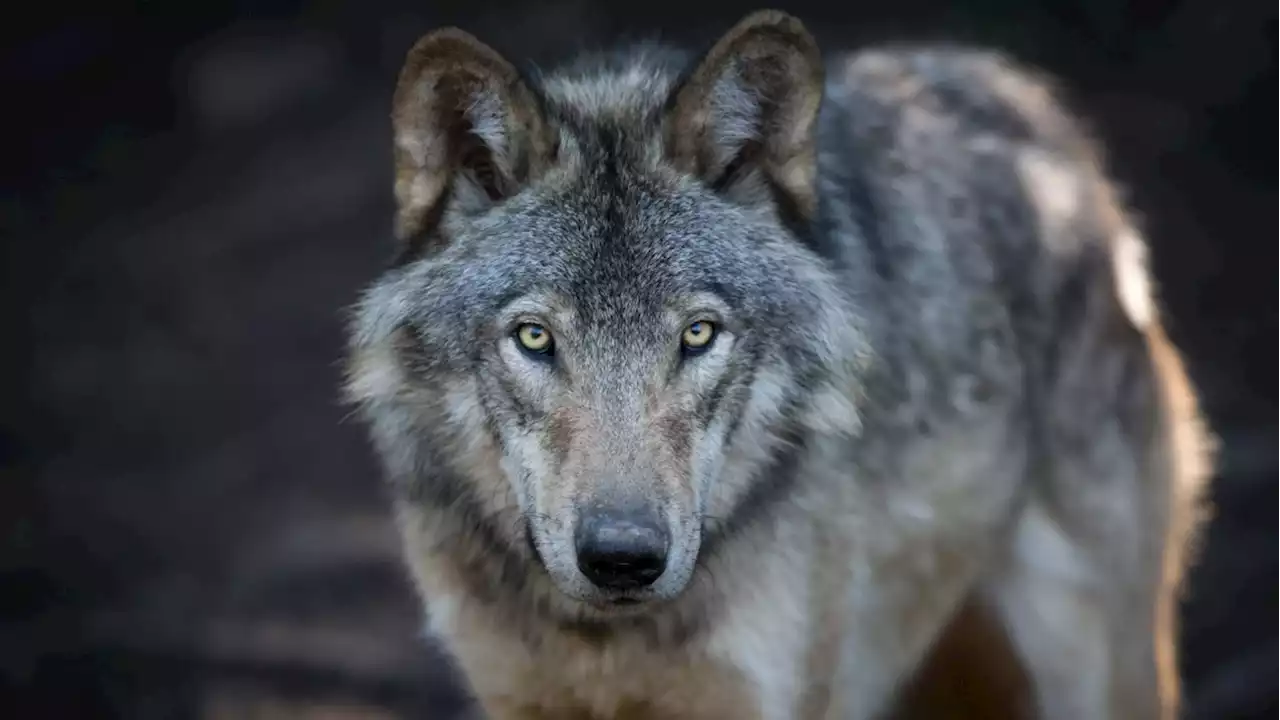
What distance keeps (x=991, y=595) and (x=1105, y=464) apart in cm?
56

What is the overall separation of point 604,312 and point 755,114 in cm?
64

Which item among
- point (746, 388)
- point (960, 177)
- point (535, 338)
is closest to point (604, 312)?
point (535, 338)

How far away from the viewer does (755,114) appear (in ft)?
11.3

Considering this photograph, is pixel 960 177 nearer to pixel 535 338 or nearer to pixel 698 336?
pixel 698 336

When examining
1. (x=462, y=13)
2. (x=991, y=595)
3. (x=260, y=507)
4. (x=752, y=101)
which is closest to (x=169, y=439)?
(x=260, y=507)

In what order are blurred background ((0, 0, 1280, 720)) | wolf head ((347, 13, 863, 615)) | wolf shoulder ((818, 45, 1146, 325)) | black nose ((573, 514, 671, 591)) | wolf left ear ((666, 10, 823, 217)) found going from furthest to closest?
1. blurred background ((0, 0, 1280, 720))
2. wolf shoulder ((818, 45, 1146, 325))
3. wolf left ear ((666, 10, 823, 217))
4. wolf head ((347, 13, 863, 615))
5. black nose ((573, 514, 671, 591))

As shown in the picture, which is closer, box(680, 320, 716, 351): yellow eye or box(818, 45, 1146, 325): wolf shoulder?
box(680, 320, 716, 351): yellow eye

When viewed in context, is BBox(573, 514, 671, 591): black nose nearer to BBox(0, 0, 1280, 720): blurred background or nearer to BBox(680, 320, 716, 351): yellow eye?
BBox(680, 320, 716, 351): yellow eye

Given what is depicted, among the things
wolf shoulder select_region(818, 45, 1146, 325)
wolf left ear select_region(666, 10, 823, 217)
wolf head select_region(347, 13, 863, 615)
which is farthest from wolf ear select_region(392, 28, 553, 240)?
wolf shoulder select_region(818, 45, 1146, 325)

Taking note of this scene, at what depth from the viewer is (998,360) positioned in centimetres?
439

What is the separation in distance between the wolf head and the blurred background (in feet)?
11.1

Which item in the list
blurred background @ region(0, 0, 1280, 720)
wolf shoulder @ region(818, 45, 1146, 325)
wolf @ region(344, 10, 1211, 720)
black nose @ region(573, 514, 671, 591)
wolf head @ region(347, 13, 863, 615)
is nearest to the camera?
black nose @ region(573, 514, 671, 591)

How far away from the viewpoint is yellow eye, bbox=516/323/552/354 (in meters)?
3.18

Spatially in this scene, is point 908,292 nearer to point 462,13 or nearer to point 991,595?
point 991,595
